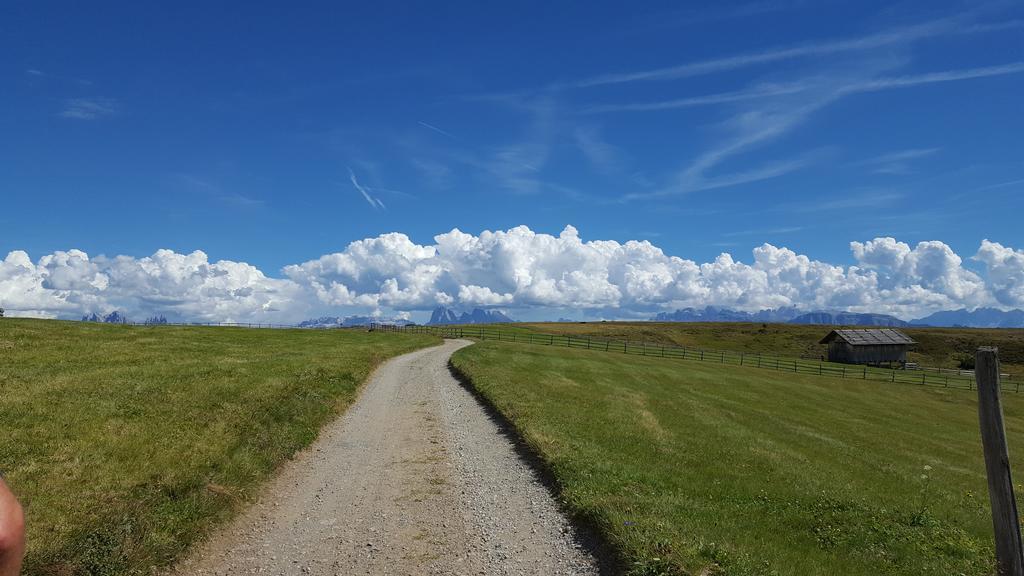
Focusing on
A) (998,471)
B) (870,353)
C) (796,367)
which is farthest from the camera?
(870,353)

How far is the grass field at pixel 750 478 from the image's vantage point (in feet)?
34.2

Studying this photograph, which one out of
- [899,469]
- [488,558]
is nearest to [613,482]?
[488,558]

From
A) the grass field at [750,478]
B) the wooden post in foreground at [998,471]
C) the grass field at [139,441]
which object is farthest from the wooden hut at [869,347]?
the wooden post in foreground at [998,471]

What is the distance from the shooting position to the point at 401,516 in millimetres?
12102

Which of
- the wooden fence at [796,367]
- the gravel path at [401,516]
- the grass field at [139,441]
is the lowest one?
the wooden fence at [796,367]

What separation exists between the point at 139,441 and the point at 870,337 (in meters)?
115

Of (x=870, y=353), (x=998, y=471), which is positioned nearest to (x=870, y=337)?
(x=870, y=353)

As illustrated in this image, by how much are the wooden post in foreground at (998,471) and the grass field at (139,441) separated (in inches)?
517

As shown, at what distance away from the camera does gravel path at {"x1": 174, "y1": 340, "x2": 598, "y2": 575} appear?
998 centimetres

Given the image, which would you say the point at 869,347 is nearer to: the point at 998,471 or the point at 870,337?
the point at 870,337

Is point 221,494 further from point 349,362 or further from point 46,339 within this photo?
point 46,339

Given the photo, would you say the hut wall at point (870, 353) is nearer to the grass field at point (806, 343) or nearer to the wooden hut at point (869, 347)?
the wooden hut at point (869, 347)

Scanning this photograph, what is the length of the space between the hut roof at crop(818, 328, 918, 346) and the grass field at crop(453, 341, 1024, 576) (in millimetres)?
69309

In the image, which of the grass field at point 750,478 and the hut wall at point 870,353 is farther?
the hut wall at point 870,353
